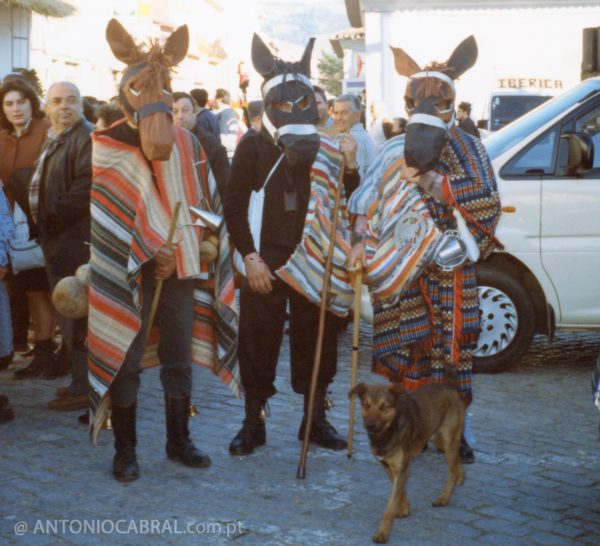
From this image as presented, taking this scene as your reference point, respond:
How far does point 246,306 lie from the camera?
6.00m

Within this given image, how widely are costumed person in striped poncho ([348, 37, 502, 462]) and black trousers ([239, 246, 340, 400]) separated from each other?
13.3 inches

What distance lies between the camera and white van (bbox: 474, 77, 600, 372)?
8.12 meters

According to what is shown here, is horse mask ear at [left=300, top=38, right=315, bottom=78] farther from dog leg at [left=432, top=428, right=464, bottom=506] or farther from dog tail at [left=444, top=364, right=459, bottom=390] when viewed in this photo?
dog leg at [left=432, top=428, right=464, bottom=506]

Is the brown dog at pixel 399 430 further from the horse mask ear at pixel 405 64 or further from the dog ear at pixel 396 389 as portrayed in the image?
the horse mask ear at pixel 405 64

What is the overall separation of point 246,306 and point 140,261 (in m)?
0.82

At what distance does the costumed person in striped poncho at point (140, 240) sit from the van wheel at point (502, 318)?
10.5ft

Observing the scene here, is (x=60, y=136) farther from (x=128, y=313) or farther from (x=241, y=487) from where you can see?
(x=241, y=487)

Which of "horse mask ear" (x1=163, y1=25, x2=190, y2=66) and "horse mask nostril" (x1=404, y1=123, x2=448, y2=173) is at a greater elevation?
"horse mask ear" (x1=163, y1=25, x2=190, y2=66)

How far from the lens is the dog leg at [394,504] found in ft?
15.3

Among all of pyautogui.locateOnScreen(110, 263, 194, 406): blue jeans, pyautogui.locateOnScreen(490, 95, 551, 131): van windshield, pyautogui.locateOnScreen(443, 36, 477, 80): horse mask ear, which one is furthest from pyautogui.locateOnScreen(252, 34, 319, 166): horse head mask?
pyautogui.locateOnScreen(490, 95, 551, 131): van windshield

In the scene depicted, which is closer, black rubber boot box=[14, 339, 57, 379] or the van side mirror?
the van side mirror

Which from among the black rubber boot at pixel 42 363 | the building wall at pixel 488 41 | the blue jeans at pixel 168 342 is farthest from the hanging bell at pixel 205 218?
the building wall at pixel 488 41

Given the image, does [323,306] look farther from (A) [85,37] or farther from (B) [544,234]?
(A) [85,37]

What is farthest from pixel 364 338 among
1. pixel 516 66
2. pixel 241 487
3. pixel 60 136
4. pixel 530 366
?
pixel 516 66
